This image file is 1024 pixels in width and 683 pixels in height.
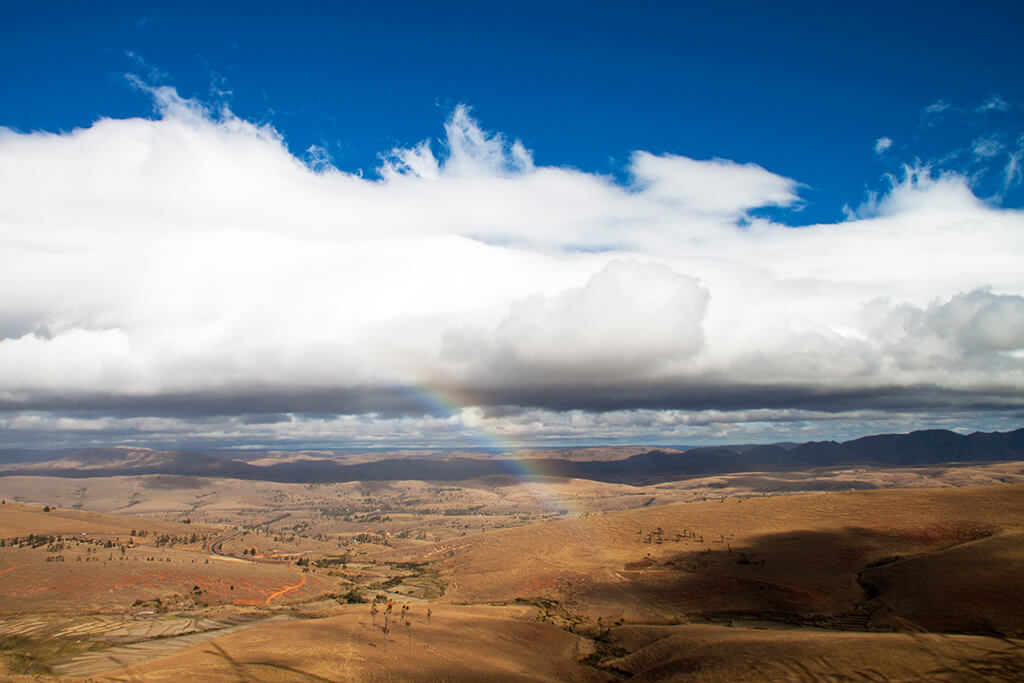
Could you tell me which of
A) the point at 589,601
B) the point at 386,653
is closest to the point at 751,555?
the point at 589,601

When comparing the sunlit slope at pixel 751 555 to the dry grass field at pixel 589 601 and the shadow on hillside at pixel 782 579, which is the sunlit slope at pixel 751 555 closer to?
the shadow on hillside at pixel 782 579

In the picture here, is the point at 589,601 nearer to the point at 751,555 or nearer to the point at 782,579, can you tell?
the point at 782,579

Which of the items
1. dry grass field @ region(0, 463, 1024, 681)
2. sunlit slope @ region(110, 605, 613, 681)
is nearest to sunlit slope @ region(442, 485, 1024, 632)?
dry grass field @ region(0, 463, 1024, 681)

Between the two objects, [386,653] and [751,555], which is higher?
[386,653]

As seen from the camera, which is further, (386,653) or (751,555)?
(751,555)

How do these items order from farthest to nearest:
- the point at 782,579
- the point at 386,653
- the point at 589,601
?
the point at 589,601 → the point at 782,579 → the point at 386,653

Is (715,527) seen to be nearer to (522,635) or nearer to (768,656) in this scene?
(522,635)

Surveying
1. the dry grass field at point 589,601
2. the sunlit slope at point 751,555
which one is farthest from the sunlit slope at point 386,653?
the sunlit slope at point 751,555

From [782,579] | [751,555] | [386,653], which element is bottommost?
[751,555]

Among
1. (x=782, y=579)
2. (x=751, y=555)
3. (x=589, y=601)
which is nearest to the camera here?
(x=782, y=579)
